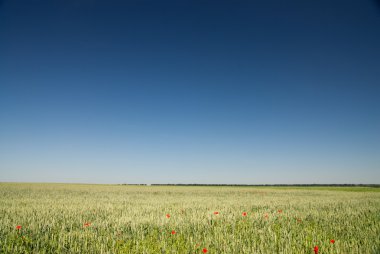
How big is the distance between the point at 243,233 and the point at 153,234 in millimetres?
2120

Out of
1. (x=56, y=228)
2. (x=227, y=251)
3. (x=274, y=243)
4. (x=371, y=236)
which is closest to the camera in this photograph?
(x=227, y=251)

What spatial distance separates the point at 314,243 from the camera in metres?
4.35

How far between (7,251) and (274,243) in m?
4.83

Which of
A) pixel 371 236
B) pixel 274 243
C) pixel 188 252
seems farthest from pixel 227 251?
pixel 371 236

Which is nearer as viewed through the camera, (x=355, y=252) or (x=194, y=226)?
(x=355, y=252)

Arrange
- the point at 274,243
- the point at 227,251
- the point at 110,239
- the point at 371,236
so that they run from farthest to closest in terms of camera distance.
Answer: the point at 371,236
the point at 110,239
the point at 274,243
the point at 227,251

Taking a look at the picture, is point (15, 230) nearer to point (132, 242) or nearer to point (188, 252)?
point (132, 242)

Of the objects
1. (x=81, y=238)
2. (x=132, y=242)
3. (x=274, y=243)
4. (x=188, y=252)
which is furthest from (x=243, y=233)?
(x=81, y=238)

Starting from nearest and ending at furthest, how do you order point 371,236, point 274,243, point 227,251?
point 227,251 → point 274,243 → point 371,236

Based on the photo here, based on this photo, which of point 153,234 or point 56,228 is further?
point 56,228

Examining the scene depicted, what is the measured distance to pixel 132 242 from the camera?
14.6ft

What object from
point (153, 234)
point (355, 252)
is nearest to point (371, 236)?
point (355, 252)

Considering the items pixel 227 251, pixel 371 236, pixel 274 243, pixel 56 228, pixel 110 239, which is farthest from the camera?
pixel 56 228

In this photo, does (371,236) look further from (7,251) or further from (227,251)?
(7,251)
